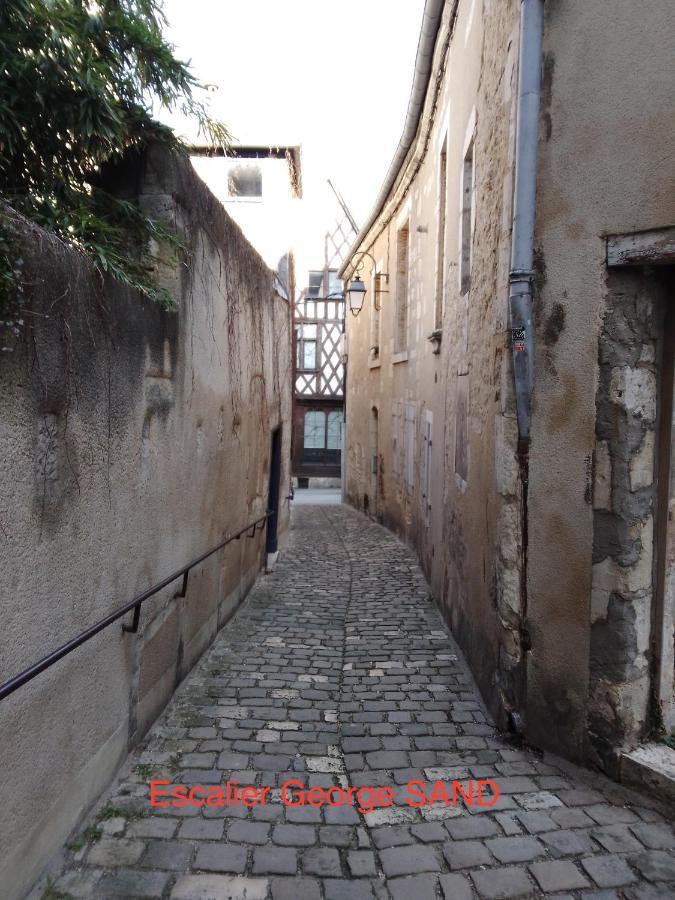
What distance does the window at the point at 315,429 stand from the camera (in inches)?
900

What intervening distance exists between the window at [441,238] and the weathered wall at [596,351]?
4224 mm

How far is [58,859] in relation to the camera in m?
2.52

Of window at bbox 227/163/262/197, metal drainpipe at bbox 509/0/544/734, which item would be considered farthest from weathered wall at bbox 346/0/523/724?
window at bbox 227/163/262/197

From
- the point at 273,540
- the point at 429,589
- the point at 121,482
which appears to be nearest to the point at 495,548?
the point at 121,482

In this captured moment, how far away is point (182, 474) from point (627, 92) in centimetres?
302

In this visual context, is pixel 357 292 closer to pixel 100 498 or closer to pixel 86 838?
pixel 100 498

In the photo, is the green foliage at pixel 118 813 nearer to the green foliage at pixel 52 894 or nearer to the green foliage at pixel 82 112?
the green foliage at pixel 52 894

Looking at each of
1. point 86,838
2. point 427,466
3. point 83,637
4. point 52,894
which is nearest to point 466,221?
point 427,466

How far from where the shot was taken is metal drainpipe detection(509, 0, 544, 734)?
3.32 m

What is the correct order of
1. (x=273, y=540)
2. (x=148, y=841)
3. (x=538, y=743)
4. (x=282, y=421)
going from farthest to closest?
1. (x=282, y=421)
2. (x=273, y=540)
3. (x=538, y=743)
4. (x=148, y=841)

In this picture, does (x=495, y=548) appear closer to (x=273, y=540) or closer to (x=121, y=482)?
(x=121, y=482)

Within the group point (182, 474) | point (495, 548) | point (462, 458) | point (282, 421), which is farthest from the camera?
point (282, 421)

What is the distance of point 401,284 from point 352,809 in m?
9.45

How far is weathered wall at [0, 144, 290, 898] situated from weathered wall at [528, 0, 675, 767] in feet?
6.47
